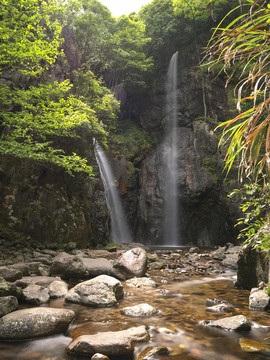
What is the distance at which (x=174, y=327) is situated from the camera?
3.43m

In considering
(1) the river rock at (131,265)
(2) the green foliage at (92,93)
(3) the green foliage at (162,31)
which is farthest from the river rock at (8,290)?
(3) the green foliage at (162,31)

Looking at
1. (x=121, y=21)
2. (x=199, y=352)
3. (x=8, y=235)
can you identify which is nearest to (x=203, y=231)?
(x=8, y=235)

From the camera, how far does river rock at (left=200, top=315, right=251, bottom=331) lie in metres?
3.20

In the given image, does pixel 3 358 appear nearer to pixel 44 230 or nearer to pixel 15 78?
pixel 44 230

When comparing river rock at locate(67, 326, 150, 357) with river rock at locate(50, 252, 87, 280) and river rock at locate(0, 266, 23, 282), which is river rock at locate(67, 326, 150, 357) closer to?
river rock at locate(0, 266, 23, 282)

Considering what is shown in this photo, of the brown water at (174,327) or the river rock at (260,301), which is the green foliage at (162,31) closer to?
the brown water at (174,327)

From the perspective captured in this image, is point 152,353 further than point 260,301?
No

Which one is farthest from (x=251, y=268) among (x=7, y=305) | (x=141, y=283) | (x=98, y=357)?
(x=7, y=305)

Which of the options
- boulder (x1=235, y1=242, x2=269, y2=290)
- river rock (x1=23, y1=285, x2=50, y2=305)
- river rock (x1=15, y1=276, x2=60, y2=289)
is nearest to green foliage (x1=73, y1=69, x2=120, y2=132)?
river rock (x1=15, y1=276, x2=60, y2=289)

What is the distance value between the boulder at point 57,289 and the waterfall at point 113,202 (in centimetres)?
1037

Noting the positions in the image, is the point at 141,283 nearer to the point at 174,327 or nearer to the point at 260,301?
the point at 174,327

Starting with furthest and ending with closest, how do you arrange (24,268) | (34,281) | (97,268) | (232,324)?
(97,268) → (24,268) → (34,281) → (232,324)

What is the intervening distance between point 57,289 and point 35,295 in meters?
0.63

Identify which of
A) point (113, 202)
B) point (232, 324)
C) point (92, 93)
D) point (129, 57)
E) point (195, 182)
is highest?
point (129, 57)
